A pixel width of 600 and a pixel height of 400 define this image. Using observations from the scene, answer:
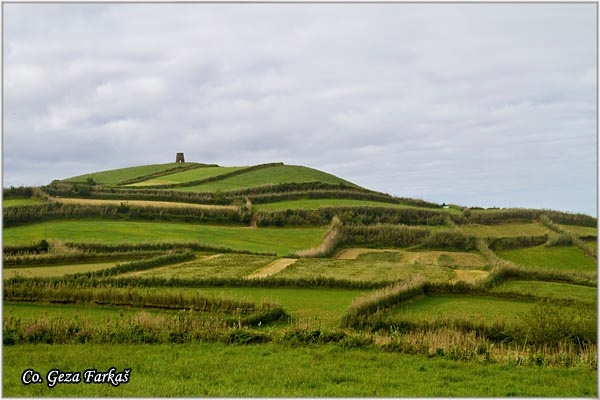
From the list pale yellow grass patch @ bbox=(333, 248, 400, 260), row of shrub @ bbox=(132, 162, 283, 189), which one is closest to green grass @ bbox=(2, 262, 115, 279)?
pale yellow grass patch @ bbox=(333, 248, 400, 260)

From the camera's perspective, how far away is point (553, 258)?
42406 mm

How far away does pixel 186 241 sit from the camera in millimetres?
40906

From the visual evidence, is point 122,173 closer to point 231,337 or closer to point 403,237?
point 403,237

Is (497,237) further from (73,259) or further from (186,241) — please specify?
(73,259)

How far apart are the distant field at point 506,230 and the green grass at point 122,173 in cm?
5289

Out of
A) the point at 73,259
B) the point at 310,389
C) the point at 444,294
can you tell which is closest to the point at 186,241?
the point at 73,259

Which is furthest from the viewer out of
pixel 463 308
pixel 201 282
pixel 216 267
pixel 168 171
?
pixel 168 171

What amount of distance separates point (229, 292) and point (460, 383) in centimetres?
1613

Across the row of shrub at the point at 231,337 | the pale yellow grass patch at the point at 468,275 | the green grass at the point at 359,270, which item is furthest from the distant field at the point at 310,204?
the row of shrub at the point at 231,337

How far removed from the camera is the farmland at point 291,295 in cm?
1368

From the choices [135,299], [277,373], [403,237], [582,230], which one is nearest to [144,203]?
[403,237]

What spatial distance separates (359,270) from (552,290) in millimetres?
10544

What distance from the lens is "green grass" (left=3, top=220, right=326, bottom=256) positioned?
40844 mm

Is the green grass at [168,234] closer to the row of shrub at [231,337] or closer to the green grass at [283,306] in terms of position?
the green grass at [283,306]
